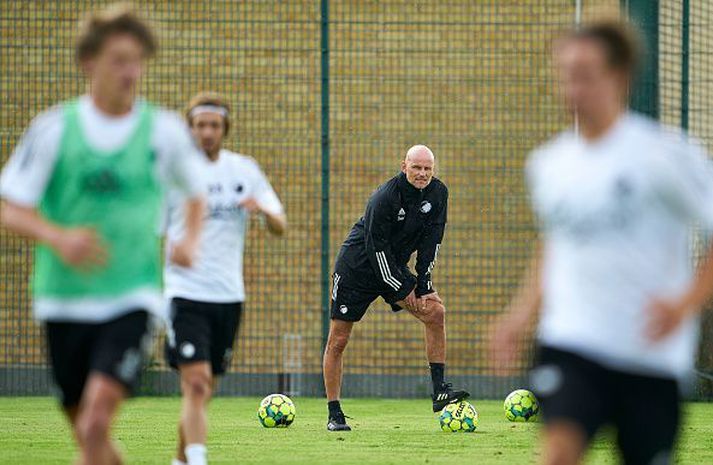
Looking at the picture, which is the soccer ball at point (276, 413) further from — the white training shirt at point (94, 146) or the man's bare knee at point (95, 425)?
the man's bare knee at point (95, 425)

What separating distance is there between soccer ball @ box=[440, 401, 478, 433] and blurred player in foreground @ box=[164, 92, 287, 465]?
14.1 feet

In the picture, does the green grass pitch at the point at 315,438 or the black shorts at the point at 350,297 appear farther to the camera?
the black shorts at the point at 350,297

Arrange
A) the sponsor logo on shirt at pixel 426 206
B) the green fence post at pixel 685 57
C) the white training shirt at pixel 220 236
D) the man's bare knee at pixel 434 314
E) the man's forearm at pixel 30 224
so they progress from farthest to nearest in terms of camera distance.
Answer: the green fence post at pixel 685 57 < the man's bare knee at pixel 434 314 < the sponsor logo on shirt at pixel 426 206 < the white training shirt at pixel 220 236 < the man's forearm at pixel 30 224

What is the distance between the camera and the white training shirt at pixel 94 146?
19.6ft

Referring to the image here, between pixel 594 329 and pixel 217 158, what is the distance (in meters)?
3.92

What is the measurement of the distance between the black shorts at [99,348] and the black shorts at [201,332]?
2.11 meters

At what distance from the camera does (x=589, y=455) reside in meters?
10.3

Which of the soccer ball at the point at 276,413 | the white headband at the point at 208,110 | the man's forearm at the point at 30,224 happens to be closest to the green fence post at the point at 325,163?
the soccer ball at the point at 276,413

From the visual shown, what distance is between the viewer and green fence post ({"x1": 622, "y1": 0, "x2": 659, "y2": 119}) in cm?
1623

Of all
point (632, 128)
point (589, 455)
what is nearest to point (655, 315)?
point (632, 128)

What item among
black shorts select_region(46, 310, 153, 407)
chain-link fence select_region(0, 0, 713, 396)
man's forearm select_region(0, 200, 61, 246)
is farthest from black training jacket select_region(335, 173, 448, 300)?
man's forearm select_region(0, 200, 61, 246)

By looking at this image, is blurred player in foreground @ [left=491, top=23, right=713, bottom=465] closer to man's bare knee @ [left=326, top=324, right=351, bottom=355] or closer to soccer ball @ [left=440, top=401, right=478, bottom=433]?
soccer ball @ [left=440, top=401, right=478, bottom=433]

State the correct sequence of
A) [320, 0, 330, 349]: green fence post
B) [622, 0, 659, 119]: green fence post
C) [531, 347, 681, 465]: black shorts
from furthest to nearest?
1. [320, 0, 330, 349]: green fence post
2. [622, 0, 659, 119]: green fence post
3. [531, 347, 681, 465]: black shorts

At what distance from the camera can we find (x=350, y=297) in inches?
520
